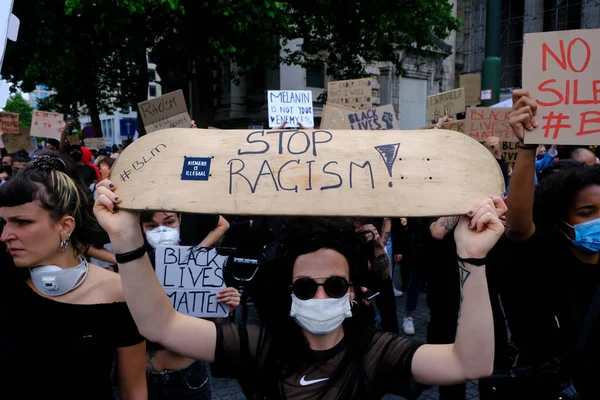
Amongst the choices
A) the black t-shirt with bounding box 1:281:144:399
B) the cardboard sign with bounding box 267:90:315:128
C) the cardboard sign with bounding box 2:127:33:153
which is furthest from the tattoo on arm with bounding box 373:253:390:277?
→ the cardboard sign with bounding box 2:127:33:153

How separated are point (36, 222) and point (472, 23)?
2851 centimetres

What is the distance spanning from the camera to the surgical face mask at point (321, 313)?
1.58 m

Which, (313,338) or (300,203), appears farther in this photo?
(313,338)

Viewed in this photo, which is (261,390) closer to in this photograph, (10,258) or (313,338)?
(313,338)

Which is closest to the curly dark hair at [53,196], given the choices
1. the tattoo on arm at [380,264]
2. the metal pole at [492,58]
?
the tattoo on arm at [380,264]

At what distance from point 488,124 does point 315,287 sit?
415 centimetres

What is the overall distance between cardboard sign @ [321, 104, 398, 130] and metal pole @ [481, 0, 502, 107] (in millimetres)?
2629

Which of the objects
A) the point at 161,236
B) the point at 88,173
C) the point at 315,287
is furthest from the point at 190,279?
the point at 88,173

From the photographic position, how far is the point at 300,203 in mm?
1400

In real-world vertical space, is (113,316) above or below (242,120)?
below

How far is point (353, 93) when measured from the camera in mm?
6504

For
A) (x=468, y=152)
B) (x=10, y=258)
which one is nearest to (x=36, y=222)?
(x=10, y=258)

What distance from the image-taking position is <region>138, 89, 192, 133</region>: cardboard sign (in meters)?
5.53

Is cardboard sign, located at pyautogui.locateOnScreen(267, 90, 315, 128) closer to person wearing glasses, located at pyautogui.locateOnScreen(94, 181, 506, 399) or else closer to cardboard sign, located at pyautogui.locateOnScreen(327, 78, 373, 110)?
cardboard sign, located at pyautogui.locateOnScreen(327, 78, 373, 110)
